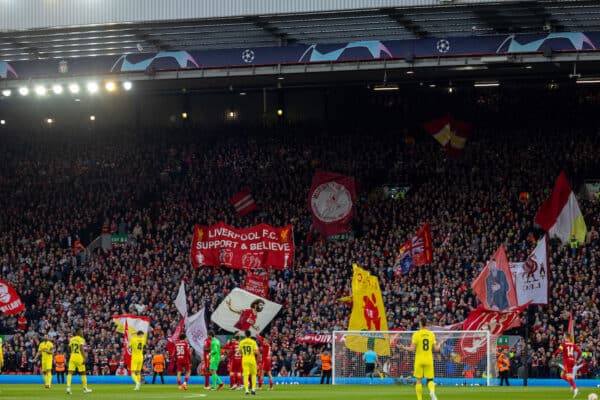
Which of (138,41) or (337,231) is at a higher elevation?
(138,41)

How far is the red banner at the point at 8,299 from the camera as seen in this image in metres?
54.9

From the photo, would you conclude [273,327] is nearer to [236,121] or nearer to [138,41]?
[138,41]

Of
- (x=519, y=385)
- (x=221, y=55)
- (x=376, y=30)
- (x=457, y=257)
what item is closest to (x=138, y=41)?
(x=221, y=55)

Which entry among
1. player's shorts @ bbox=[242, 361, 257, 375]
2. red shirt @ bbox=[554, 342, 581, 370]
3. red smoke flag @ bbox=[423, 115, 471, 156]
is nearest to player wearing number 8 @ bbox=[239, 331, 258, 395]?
player's shorts @ bbox=[242, 361, 257, 375]

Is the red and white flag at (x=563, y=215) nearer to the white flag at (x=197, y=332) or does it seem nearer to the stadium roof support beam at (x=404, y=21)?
the stadium roof support beam at (x=404, y=21)

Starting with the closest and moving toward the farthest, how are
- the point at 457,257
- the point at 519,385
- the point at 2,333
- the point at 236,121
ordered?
the point at 519,385 → the point at 457,257 → the point at 2,333 → the point at 236,121

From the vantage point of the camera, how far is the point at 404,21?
46906 millimetres

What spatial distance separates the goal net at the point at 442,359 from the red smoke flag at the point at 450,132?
15671mm

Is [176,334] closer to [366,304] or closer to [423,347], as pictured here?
[366,304]

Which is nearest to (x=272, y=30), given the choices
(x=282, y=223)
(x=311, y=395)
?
(x=282, y=223)

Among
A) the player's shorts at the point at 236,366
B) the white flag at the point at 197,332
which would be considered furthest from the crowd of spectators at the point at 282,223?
the player's shorts at the point at 236,366

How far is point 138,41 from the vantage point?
2005 inches

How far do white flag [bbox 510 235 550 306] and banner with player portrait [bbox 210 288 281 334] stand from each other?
10.8 m

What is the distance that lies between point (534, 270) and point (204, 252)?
16.8 meters
